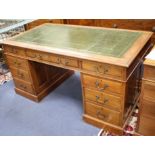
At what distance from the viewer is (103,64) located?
1461 mm

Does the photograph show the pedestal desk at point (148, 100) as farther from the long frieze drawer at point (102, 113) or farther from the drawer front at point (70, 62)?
the drawer front at point (70, 62)

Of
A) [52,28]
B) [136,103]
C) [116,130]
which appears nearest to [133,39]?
[136,103]

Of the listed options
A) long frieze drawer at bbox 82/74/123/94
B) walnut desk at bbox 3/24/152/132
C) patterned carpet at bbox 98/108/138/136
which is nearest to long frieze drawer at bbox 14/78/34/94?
walnut desk at bbox 3/24/152/132

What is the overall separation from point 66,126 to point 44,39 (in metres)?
0.90

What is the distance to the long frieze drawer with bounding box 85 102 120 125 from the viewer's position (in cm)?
168

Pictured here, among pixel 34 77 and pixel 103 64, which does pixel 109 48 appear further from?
pixel 34 77

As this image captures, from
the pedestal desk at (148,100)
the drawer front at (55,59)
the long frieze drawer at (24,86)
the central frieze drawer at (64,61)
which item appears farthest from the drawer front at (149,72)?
the long frieze drawer at (24,86)

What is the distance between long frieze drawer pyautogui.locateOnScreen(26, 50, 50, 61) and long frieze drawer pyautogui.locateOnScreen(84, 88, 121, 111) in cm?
48

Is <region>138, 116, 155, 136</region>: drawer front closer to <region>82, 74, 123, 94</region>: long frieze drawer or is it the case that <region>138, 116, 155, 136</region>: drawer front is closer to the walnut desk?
the walnut desk

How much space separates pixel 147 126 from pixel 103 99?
1.34 feet

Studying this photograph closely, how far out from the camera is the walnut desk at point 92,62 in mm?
1488

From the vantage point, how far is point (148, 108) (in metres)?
1.45

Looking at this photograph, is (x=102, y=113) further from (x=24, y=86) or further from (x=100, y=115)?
(x=24, y=86)

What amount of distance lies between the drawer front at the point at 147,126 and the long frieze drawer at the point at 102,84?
11.8 inches
